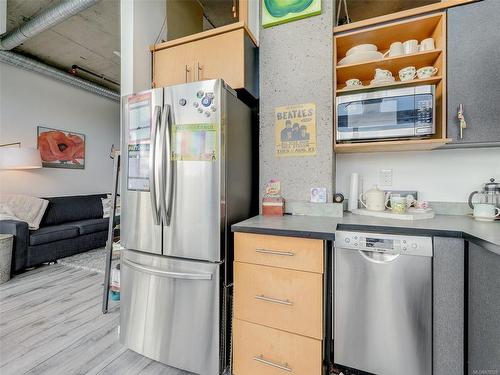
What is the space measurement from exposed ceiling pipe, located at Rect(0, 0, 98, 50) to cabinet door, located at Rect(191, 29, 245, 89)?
143 cm

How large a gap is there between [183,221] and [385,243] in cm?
108

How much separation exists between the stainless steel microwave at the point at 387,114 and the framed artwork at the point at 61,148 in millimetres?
4551

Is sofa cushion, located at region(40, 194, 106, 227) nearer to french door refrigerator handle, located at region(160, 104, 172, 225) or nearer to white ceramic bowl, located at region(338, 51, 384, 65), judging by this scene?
french door refrigerator handle, located at region(160, 104, 172, 225)

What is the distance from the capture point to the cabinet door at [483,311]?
38.0 inches

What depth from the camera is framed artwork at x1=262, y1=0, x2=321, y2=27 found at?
1736 millimetres

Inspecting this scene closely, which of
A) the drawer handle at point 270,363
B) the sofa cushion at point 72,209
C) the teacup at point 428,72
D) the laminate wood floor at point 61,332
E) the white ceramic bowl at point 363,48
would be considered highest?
the white ceramic bowl at point 363,48

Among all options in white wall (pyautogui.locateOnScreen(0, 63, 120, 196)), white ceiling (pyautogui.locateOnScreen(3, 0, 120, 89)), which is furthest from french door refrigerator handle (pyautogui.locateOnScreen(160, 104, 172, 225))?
white wall (pyautogui.locateOnScreen(0, 63, 120, 196))

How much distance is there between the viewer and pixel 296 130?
5.94 ft

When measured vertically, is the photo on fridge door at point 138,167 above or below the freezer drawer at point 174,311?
Answer: above

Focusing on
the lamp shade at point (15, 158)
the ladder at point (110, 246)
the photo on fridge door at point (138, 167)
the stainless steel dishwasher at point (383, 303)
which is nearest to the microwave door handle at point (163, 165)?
the photo on fridge door at point (138, 167)

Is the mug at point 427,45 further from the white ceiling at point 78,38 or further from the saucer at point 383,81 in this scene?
the white ceiling at point 78,38

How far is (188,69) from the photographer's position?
6.39 ft

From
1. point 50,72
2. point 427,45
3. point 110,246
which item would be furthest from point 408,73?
point 50,72

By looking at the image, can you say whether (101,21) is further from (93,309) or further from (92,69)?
(93,309)
